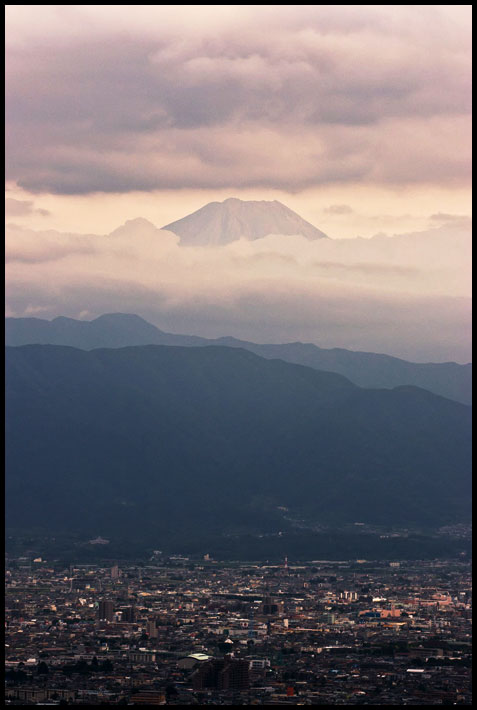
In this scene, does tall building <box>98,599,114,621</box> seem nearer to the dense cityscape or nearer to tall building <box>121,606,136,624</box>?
the dense cityscape

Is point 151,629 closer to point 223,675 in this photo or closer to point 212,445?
point 223,675

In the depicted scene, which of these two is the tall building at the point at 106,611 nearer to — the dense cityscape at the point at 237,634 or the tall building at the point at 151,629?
the dense cityscape at the point at 237,634

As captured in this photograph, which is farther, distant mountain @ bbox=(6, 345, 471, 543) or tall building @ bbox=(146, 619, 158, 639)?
distant mountain @ bbox=(6, 345, 471, 543)

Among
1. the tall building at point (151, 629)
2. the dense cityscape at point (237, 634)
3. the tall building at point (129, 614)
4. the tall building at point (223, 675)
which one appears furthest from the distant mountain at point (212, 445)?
the tall building at point (223, 675)

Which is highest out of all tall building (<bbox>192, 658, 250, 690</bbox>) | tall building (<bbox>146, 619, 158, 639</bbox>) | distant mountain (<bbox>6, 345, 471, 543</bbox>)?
distant mountain (<bbox>6, 345, 471, 543</bbox>)

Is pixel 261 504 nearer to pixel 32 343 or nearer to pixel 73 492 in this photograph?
pixel 73 492

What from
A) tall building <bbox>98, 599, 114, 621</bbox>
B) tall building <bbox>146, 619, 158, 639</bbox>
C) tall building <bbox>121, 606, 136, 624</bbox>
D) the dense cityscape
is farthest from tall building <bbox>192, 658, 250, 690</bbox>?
tall building <bbox>98, 599, 114, 621</bbox>
